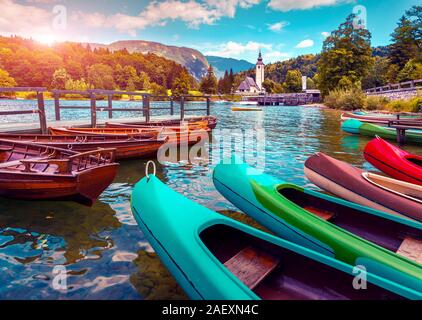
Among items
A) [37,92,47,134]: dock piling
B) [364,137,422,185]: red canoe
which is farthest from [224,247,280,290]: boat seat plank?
[37,92,47,134]: dock piling

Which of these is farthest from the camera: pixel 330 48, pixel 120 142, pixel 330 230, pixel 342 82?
pixel 330 48

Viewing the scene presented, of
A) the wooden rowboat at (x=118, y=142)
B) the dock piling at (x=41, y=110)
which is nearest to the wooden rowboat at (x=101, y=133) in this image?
the wooden rowboat at (x=118, y=142)

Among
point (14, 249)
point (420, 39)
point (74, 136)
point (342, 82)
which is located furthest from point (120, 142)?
point (420, 39)

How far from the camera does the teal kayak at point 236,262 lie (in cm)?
261

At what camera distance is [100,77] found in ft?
358

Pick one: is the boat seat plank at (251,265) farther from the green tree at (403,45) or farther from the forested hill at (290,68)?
the forested hill at (290,68)

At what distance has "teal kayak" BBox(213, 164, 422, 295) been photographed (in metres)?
3.14

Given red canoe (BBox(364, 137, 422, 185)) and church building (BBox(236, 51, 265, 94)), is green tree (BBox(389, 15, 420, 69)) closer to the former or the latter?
red canoe (BBox(364, 137, 422, 185))

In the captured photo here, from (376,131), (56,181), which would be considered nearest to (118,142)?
(56,181)

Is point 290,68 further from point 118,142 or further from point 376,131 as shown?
point 118,142

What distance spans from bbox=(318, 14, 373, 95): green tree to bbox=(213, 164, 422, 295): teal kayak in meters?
57.6
